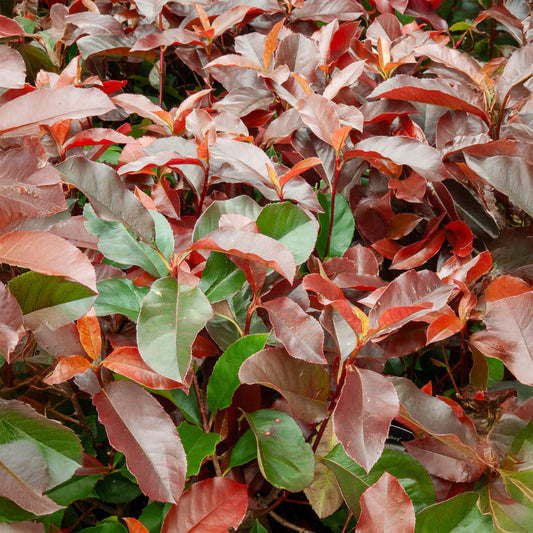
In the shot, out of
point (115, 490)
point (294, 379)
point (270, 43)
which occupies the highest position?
point (270, 43)

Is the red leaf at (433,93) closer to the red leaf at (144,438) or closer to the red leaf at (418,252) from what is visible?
the red leaf at (418,252)

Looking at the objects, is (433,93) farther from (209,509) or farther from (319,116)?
(209,509)

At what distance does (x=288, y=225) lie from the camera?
29.5 inches

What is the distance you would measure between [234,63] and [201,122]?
9.2 inches

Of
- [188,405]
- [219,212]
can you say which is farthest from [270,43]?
[188,405]

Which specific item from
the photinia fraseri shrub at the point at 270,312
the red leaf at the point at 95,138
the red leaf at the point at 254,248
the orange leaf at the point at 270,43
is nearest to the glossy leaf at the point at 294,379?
the photinia fraseri shrub at the point at 270,312

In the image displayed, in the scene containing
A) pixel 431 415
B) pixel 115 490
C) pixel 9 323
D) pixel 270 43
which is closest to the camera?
pixel 9 323

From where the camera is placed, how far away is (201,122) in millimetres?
912

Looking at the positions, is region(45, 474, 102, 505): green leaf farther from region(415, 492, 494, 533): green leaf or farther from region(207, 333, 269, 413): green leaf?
region(415, 492, 494, 533): green leaf

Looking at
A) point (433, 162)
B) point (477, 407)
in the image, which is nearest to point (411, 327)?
point (477, 407)

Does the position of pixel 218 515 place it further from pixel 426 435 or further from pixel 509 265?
pixel 509 265

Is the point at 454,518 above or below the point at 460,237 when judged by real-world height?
below

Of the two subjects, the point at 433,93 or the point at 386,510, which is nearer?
the point at 386,510

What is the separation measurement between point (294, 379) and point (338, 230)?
1.04ft
